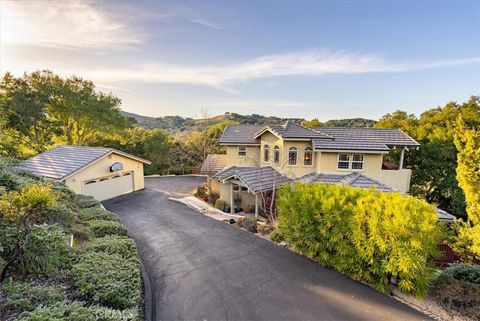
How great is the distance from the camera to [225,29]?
54.1 feet

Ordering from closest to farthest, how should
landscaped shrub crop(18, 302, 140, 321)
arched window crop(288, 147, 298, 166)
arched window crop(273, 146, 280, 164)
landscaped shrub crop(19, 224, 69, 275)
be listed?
landscaped shrub crop(18, 302, 140, 321) → landscaped shrub crop(19, 224, 69, 275) → arched window crop(288, 147, 298, 166) → arched window crop(273, 146, 280, 164)

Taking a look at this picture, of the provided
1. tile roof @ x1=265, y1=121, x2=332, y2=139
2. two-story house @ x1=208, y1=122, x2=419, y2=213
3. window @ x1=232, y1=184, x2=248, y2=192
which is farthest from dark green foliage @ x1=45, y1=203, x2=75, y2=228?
tile roof @ x1=265, y1=121, x2=332, y2=139

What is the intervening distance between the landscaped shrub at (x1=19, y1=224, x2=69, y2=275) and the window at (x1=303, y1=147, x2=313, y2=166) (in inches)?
698

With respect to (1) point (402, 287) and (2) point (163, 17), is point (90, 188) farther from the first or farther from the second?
(1) point (402, 287)

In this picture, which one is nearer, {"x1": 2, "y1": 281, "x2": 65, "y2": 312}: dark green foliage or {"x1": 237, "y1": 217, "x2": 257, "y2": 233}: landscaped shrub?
{"x1": 2, "y1": 281, "x2": 65, "y2": 312}: dark green foliage

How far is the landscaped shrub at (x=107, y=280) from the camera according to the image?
5238 millimetres

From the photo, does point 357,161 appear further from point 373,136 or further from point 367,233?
point 367,233

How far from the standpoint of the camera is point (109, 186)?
2053cm

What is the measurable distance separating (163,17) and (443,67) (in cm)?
2040

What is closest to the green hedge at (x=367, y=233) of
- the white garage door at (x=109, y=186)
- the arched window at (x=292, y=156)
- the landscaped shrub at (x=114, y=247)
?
the landscaped shrub at (x=114, y=247)

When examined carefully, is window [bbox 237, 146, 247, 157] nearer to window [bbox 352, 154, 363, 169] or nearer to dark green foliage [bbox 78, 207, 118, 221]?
window [bbox 352, 154, 363, 169]

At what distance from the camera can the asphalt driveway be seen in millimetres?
6691

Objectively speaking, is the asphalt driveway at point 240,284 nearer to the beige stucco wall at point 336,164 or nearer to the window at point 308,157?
the beige stucco wall at point 336,164

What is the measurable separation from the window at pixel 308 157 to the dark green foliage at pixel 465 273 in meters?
12.7
